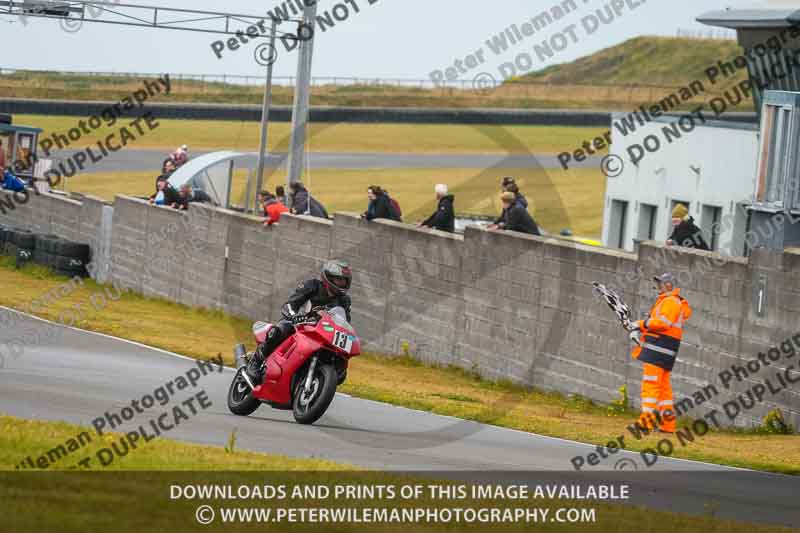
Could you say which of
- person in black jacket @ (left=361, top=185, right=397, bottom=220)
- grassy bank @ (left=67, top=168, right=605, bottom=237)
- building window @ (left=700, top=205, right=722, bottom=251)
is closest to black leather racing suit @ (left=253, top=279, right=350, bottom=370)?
person in black jacket @ (left=361, top=185, right=397, bottom=220)

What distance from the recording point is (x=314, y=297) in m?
14.1

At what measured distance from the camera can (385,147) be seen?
69500 millimetres

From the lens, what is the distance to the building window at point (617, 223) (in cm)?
3859

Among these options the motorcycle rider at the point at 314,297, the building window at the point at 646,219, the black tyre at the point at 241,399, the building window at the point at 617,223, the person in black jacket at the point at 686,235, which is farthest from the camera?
the building window at the point at 617,223

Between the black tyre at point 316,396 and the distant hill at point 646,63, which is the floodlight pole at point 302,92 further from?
the distant hill at point 646,63

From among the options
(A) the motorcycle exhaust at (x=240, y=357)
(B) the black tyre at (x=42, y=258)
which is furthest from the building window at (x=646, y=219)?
(A) the motorcycle exhaust at (x=240, y=357)

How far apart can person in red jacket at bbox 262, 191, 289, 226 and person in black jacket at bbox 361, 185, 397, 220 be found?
3.30 m

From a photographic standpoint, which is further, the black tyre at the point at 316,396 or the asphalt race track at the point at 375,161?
the asphalt race track at the point at 375,161

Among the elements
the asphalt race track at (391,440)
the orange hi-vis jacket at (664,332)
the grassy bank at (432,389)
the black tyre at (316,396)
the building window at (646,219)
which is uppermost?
the building window at (646,219)

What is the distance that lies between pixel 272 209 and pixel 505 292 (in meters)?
7.56

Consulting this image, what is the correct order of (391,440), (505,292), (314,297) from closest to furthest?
(391,440) < (314,297) < (505,292)

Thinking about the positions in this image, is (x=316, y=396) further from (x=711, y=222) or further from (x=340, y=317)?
(x=711, y=222)

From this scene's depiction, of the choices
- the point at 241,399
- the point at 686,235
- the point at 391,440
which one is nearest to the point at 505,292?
the point at 686,235

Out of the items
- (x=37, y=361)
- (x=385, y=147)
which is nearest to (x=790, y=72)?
(x=37, y=361)
